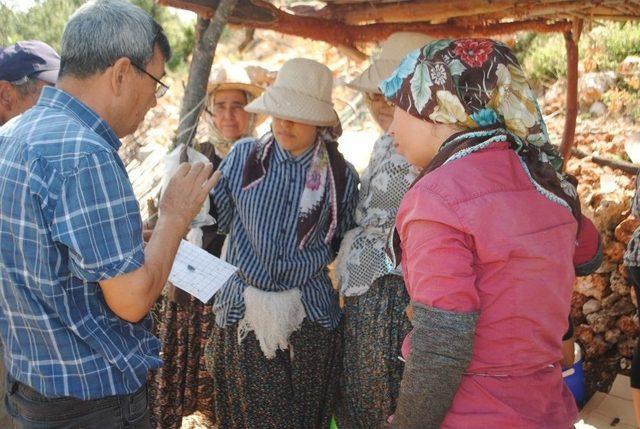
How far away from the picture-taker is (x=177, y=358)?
3.32 m

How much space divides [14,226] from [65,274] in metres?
0.17

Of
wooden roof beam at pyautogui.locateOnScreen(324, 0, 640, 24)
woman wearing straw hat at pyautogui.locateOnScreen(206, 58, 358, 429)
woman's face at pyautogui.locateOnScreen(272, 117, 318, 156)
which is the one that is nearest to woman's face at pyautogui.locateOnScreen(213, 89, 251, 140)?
wooden roof beam at pyautogui.locateOnScreen(324, 0, 640, 24)

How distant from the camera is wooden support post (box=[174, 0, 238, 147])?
8.79ft

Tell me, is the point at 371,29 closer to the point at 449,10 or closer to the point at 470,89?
the point at 449,10

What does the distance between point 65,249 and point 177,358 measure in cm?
194

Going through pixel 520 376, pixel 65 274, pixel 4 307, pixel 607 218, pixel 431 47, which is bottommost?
pixel 4 307

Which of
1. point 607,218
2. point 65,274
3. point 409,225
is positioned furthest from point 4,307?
point 607,218

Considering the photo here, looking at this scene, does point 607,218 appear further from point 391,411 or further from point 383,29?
point 391,411

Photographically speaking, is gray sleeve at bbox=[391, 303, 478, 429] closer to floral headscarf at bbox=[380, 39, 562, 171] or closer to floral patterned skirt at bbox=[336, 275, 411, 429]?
floral headscarf at bbox=[380, 39, 562, 171]

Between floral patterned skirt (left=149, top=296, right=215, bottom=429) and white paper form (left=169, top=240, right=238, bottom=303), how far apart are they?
97 centimetres

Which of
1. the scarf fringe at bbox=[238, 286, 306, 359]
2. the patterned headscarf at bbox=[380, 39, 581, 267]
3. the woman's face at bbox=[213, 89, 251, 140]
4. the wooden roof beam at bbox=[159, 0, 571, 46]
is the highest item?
the wooden roof beam at bbox=[159, 0, 571, 46]

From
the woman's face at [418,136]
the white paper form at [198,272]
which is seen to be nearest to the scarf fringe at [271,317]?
the white paper form at [198,272]

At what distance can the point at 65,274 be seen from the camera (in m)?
1.53

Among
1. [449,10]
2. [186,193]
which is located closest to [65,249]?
[186,193]
